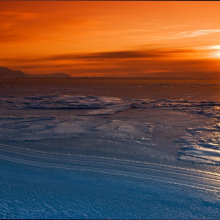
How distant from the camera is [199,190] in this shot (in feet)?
9.00

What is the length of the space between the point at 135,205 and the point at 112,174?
745 mm

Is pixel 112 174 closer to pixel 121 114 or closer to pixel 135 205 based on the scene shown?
pixel 135 205

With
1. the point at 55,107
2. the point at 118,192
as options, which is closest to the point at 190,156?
the point at 118,192

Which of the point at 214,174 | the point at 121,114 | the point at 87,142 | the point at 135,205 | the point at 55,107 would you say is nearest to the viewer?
the point at 135,205

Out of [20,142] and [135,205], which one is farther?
[20,142]

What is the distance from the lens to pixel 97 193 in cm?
266

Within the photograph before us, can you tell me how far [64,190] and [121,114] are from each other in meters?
4.85

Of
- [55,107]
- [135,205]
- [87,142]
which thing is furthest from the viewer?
[55,107]

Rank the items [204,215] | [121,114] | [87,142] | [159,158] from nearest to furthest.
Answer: [204,215] → [159,158] → [87,142] → [121,114]

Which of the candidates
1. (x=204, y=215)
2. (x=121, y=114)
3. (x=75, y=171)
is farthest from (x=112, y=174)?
(x=121, y=114)

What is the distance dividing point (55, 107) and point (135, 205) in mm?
6822

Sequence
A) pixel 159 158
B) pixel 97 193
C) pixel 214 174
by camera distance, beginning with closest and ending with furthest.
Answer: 1. pixel 97 193
2. pixel 214 174
3. pixel 159 158

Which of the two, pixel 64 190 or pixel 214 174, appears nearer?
pixel 64 190

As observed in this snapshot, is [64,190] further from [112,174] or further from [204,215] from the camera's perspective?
[204,215]
